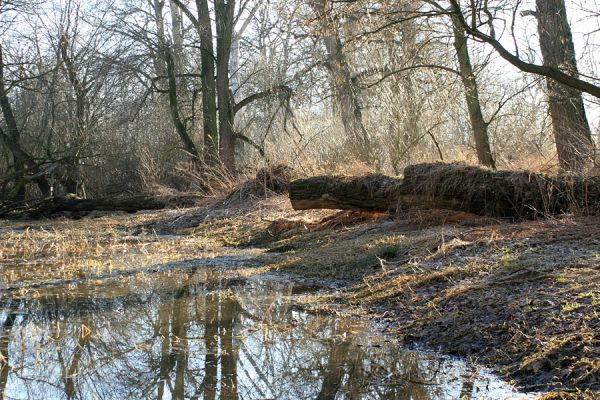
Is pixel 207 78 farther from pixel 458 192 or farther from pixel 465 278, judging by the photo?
pixel 465 278

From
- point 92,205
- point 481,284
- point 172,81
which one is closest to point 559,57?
point 481,284

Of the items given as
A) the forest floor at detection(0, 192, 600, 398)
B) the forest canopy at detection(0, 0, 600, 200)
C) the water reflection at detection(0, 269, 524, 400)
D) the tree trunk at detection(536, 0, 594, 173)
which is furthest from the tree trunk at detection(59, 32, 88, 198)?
the water reflection at detection(0, 269, 524, 400)

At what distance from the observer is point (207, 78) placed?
20.0m

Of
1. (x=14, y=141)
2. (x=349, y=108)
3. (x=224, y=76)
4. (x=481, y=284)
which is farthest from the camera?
(x=224, y=76)

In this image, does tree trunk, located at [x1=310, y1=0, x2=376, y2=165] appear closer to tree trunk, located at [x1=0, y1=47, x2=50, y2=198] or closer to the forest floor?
the forest floor

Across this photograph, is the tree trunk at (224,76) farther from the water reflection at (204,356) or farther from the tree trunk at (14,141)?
the water reflection at (204,356)

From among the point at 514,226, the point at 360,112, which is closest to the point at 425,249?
the point at 514,226

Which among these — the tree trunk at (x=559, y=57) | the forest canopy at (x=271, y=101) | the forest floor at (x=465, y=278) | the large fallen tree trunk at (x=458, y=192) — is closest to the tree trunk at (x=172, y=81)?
the forest canopy at (x=271, y=101)

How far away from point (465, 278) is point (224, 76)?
595 inches

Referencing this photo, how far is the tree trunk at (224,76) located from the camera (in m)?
19.1

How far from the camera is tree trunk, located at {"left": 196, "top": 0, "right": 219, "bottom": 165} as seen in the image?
1941 cm

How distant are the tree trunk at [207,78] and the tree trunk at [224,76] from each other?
308mm

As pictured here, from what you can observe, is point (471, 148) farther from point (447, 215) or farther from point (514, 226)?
point (514, 226)

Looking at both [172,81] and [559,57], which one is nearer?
[559,57]
